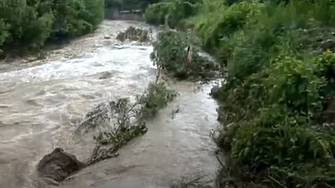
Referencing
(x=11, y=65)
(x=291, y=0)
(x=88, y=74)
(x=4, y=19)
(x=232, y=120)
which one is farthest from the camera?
(x=4, y=19)

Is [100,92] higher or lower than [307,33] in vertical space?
lower

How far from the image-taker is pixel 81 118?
11.3 meters

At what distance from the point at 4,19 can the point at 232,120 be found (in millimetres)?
16135

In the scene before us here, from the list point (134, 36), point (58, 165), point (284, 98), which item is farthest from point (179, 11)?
point (58, 165)

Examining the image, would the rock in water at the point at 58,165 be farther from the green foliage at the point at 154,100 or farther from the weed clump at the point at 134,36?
the weed clump at the point at 134,36

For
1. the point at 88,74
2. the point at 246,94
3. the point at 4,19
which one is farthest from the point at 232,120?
the point at 4,19

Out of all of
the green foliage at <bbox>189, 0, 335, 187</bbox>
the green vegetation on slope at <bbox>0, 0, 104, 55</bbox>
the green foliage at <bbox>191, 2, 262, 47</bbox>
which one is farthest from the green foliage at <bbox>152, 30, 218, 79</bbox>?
the green vegetation on slope at <bbox>0, 0, 104, 55</bbox>

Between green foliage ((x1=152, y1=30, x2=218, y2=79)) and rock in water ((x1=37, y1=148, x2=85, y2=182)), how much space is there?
8028mm

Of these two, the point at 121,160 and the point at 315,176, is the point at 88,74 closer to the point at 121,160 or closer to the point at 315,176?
the point at 121,160

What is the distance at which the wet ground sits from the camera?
818cm

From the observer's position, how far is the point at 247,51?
39.9 ft

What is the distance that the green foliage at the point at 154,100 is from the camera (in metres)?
11.5

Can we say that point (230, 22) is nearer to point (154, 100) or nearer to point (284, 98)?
point (154, 100)

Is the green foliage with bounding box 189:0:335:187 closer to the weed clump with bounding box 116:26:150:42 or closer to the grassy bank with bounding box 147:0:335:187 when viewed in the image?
the grassy bank with bounding box 147:0:335:187
